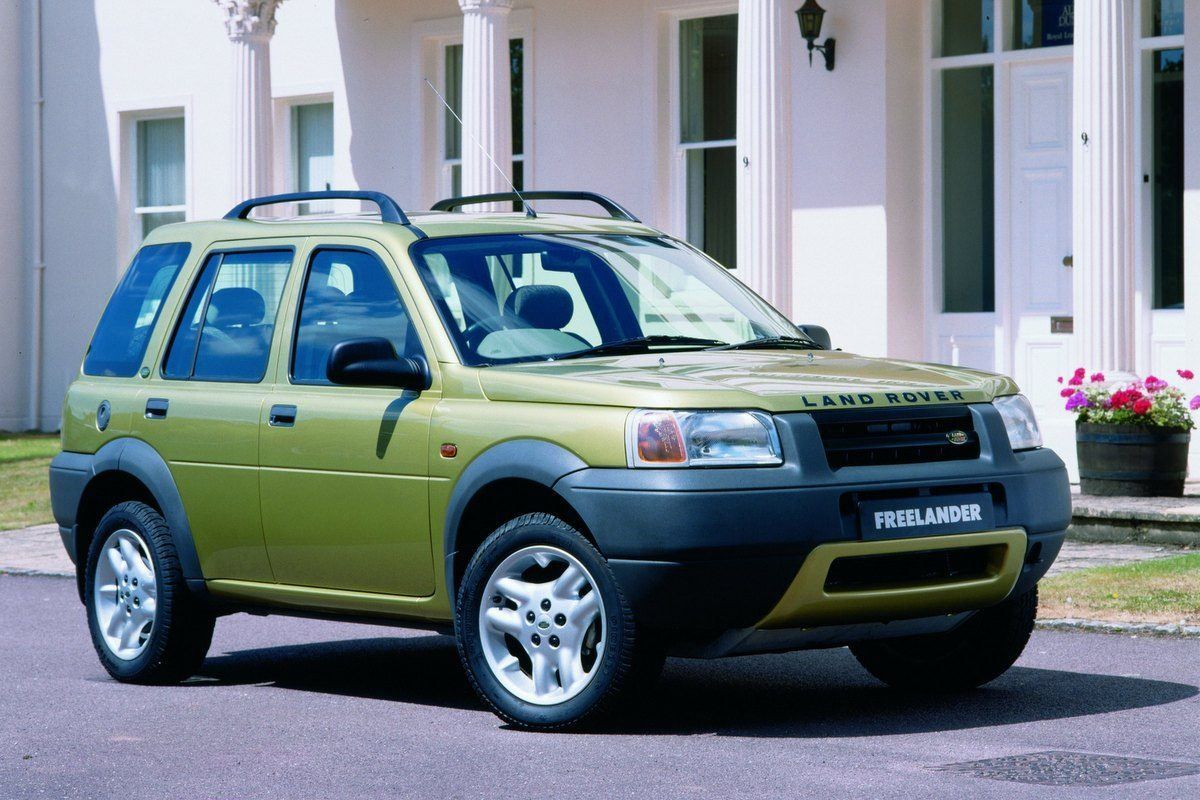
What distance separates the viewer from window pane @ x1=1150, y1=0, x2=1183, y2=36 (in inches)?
562

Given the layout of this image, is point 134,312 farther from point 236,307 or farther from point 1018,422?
point 1018,422

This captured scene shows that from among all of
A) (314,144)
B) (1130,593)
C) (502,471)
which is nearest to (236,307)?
(502,471)

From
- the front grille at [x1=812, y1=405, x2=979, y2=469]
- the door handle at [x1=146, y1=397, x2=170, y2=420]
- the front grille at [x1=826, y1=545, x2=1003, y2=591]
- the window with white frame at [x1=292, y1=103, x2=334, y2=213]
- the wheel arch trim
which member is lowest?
the front grille at [x1=826, y1=545, x2=1003, y2=591]

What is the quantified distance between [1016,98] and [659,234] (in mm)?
8005

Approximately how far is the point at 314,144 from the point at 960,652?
45.6ft

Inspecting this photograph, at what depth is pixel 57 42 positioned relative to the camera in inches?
858

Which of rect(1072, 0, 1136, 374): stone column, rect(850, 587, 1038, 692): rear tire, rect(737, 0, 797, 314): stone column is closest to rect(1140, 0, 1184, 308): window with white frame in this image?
rect(1072, 0, 1136, 374): stone column

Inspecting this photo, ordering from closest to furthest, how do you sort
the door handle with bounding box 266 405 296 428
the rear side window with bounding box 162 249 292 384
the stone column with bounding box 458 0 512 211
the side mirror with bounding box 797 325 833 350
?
the door handle with bounding box 266 405 296 428
the rear side window with bounding box 162 249 292 384
the side mirror with bounding box 797 325 833 350
the stone column with bounding box 458 0 512 211

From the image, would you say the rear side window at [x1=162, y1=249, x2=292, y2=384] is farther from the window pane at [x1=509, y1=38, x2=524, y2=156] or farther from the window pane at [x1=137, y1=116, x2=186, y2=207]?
the window pane at [x1=137, y1=116, x2=186, y2=207]

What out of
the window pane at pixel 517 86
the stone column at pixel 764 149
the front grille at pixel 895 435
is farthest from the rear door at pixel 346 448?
the window pane at pixel 517 86

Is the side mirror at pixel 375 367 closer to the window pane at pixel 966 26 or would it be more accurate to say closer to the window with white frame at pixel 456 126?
the window pane at pixel 966 26

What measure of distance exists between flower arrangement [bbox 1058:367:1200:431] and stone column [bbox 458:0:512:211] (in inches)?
234

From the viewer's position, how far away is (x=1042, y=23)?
15.1m

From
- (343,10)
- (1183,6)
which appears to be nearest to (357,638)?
(1183,6)
